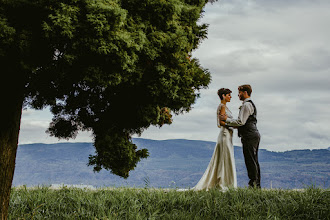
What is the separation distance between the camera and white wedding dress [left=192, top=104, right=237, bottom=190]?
30.6 ft

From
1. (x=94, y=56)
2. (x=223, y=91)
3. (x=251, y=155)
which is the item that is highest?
(x=223, y=91)

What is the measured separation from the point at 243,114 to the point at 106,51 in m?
4.51

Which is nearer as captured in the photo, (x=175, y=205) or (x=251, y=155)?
(x=175, y=205)

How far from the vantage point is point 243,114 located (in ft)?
29.8

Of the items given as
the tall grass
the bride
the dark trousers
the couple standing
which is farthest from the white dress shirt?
the tall grass

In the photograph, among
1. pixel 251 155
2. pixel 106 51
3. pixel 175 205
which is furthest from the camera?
pixel 251 155

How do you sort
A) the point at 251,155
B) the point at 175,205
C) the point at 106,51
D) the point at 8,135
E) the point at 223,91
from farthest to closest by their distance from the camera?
the point at 223,91
the point at 251,155
the point at 175,205
the point at 8,135
the point at 106,51

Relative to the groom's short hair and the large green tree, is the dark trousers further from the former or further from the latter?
the large green tree

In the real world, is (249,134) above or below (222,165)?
above

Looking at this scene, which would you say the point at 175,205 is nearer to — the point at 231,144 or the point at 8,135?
the point at 231,144

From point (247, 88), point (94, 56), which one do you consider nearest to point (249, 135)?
point (247, 88)

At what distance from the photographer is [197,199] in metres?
7.76

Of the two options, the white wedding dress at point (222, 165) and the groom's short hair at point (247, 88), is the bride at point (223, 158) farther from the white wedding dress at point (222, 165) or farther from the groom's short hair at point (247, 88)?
the groom's short hair at point (247, 88)

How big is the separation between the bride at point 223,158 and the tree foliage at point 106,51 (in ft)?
4.31
